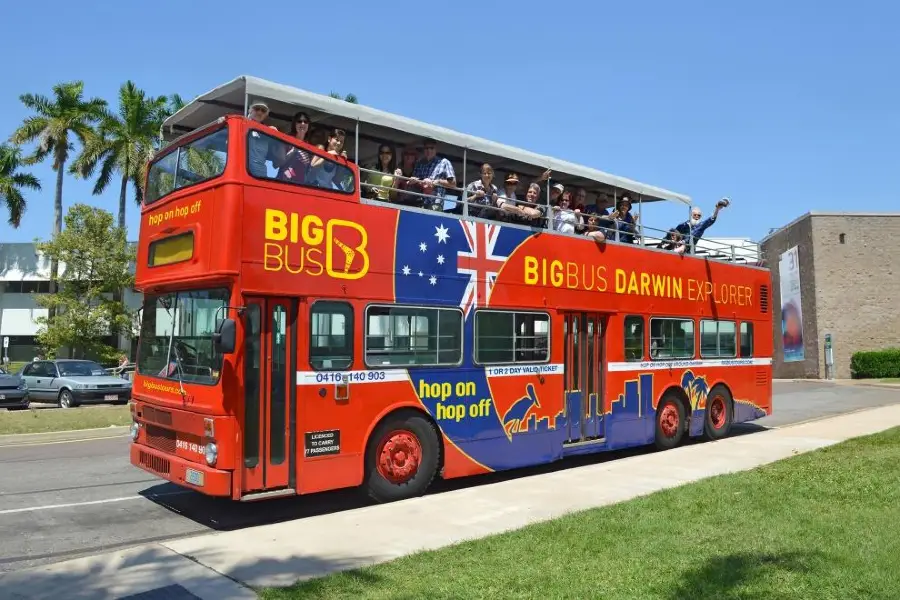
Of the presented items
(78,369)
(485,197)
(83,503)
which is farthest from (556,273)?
(78,369)

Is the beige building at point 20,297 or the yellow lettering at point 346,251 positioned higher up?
the beige building at point 20,297

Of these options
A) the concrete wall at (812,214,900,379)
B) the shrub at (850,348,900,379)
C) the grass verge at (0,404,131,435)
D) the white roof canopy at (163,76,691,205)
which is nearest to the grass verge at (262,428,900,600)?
the white roof canopy at (163,76,691,205)

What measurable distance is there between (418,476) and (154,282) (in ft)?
12.5

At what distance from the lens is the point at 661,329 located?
12586 millimetres

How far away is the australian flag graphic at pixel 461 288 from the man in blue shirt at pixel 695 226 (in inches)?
197

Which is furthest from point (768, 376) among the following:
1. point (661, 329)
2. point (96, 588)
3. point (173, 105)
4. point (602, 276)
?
point (173, 105)

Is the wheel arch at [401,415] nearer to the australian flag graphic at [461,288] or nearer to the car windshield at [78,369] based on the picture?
the australian flag graphic at [461,288]

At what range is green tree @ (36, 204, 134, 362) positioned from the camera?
114ft

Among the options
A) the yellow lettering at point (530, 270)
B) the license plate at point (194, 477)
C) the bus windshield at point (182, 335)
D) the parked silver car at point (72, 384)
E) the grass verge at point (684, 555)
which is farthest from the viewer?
the parked silver car at point (72, 384)

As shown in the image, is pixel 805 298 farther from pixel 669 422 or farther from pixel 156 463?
pixel 156 463

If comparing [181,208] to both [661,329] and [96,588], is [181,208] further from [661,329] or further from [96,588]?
[661,329]

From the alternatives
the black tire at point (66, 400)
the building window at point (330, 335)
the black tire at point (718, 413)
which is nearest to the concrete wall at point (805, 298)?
the black tire at point (718, 413)

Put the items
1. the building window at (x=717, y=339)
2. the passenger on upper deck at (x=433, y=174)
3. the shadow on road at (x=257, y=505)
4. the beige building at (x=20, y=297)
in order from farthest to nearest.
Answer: the beige building at (x=20, y=297), the building window at (x=717, y=339), the passenger on upper deck at (x=433, y=174), the shadow on road at (x=257, y=505)

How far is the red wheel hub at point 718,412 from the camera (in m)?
14.1
